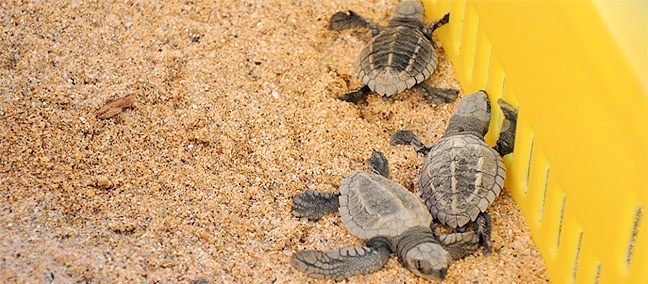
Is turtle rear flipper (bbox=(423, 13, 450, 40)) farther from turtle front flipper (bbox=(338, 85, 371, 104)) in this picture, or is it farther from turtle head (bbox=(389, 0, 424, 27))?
turtle front flipper (bbox=(338, 85, 371, 104))

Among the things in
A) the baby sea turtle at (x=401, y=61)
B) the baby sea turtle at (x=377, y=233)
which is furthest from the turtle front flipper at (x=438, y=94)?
the baby sea turtle at (x=377, y=233)

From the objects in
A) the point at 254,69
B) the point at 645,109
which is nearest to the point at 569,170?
the point at 645,109

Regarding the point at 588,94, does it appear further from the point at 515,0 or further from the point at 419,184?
the point at 419,184

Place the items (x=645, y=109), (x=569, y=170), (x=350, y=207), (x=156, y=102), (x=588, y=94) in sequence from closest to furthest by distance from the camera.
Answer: (x=645, y=109) → (x=588, y=94) → (x=569, y=170) → (x=350, y=207) → (x=156, y=102)

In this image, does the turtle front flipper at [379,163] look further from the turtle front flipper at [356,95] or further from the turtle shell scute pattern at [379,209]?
the turtle front flipper at [356,95]

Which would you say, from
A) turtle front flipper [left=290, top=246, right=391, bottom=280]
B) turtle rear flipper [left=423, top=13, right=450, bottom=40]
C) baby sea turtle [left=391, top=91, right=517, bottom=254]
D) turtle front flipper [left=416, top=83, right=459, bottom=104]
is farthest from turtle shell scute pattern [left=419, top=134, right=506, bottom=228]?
turtle rear flipper [left=423, top=13, right=450, bottom=40]

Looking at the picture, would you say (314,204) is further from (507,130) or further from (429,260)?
(507,130)
